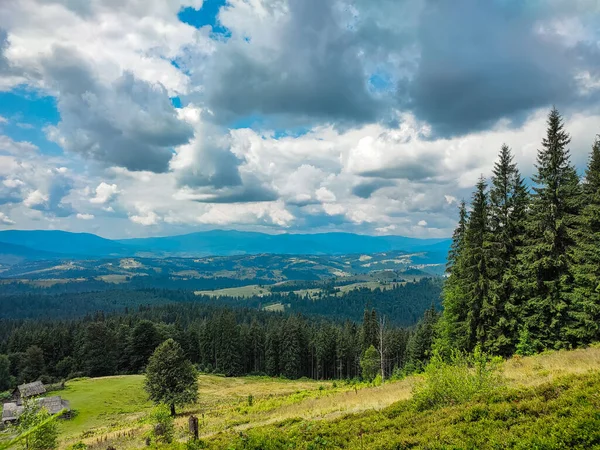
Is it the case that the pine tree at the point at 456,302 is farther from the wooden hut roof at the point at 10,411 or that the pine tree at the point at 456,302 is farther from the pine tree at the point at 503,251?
the wooden hut roof at the point at 10,411

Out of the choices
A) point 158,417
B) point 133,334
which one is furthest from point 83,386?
point 158,417

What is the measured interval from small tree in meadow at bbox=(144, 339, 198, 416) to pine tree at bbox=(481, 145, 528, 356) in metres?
34.7

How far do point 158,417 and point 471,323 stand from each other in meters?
27.7

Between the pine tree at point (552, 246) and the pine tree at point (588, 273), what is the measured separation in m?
0.63

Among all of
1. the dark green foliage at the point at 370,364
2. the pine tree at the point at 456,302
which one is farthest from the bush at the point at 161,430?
the dark green foliage at the point at 370,364

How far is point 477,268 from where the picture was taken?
33281 millimetres

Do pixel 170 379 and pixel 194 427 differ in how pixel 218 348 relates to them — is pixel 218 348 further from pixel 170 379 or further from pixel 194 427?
pixel 194 427

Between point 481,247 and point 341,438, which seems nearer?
point 341,438

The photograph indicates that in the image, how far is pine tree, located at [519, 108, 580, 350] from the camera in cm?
2794

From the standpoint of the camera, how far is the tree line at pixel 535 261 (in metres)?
26.9

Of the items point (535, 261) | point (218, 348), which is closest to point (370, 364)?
point (535, 261)

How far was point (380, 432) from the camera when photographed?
44.9 ft

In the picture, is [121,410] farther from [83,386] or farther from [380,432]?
[380,432]

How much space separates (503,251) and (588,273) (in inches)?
270
